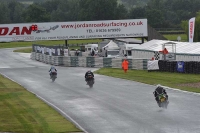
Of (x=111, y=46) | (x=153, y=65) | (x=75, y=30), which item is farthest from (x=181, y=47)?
(x=75, y=30)

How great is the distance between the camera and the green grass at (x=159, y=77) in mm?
37987

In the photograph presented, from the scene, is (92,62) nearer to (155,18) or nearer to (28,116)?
(28,116)

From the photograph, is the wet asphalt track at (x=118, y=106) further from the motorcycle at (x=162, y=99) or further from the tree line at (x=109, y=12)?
the tree line at (x=109, y=12)

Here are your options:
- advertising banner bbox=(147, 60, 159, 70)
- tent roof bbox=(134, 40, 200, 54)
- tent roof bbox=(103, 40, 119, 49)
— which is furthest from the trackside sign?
advertising banner bbox=(147, 60, 159, 70)

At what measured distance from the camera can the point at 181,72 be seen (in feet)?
148

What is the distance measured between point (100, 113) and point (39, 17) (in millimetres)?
113942

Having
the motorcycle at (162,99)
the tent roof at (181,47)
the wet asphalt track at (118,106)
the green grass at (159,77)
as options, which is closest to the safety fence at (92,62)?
the green grass at (159,77)

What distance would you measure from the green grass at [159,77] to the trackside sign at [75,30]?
20.7m

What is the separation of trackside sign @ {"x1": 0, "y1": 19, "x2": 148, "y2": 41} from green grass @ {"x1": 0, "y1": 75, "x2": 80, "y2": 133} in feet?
120

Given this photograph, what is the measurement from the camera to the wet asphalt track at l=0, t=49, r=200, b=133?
20.3 metres

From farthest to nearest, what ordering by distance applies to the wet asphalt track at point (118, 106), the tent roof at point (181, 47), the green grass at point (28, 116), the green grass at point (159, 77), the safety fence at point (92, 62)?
the safety fence at point (92, 62) → the tent roof at point (181, 47) → the green grass at point (159, 77) → the wet asphalt track at point (118, 106) → the green grass at point (28, 116)

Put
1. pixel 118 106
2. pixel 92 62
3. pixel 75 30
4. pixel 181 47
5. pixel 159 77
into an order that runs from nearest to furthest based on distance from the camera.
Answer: pixel 118 106 → pixel 159 77 → pixel 181 47 → pixel 92 62 → pixel 75 30

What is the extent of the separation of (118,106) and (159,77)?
1656 centimetres

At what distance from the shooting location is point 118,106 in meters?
26.1
